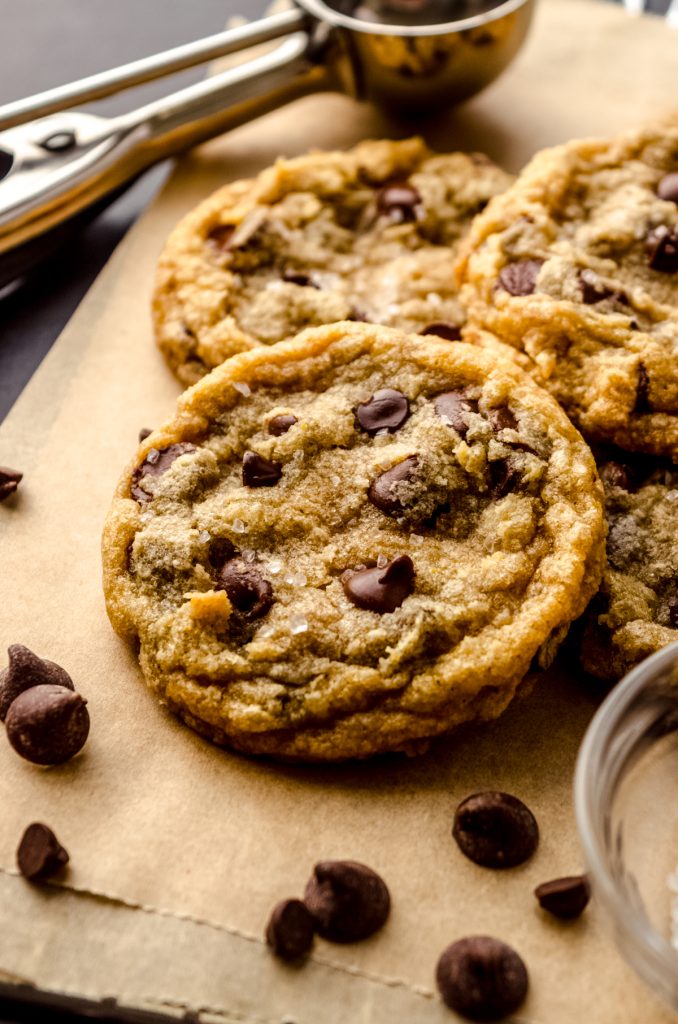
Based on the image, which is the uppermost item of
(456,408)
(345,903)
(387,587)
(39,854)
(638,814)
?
(456,408)

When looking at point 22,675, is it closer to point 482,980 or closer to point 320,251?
point 482,980

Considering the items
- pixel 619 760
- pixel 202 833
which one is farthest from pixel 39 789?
pixel 619 760

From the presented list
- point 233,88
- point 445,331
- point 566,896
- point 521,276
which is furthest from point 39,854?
point 233,88

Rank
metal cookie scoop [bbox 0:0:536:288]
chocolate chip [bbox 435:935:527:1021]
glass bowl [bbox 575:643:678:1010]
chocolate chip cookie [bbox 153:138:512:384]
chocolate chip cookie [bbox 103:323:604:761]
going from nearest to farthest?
glass bowl [bbox 575:643:678:1010] < chocolate chip [bbox 435:935:527:1021] < chocolate chip cookie [bbox 103:323:604:761] < chocolate chip cookie [bbox 153:138:512:384] < metal cookie scoop [bbox 0:0:536:288]

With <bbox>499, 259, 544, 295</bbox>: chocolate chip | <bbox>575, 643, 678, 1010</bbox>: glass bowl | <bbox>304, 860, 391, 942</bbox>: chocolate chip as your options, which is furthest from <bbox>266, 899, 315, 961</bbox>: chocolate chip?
<bbox>499, 259, 544, 295</bbox>: chocolate chip

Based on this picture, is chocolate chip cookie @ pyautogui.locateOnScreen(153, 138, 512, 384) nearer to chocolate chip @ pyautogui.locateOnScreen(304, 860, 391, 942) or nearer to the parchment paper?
the parchment paper

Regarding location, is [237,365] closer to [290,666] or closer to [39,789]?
[290,666]
